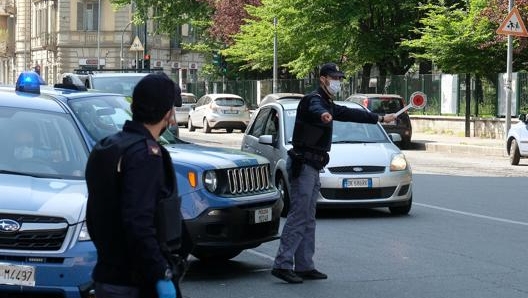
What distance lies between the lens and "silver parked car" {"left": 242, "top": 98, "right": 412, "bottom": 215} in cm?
1352

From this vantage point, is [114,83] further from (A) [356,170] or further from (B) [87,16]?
(B) [87,16]

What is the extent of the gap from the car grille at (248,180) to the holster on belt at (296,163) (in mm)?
291

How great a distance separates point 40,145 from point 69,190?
3.12 feet

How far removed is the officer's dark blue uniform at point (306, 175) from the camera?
→ 8930mm

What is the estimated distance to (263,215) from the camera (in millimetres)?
8867

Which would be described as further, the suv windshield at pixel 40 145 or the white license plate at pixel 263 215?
the white license plate at pixel 263 215

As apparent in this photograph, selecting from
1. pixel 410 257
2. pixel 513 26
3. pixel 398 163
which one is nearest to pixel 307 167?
pixel 410 257

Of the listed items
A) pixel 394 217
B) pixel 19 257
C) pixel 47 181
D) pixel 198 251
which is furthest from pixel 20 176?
pixel 394 217

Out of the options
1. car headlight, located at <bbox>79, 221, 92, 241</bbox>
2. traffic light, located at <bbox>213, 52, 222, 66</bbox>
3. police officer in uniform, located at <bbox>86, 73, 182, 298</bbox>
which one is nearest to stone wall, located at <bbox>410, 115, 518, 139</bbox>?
traffic light, located at <bbox>213, 52, 222, 66</bbox>

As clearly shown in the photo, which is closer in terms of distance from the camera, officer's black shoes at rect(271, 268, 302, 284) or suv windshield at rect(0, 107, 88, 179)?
suv windshield at rect(0, 107, 88, 179)

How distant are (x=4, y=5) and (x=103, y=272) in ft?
307

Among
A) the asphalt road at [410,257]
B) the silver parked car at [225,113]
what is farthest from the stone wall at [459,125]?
the asphalt road at [410,257]

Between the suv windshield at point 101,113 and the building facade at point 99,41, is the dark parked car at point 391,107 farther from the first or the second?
the building facade at point 99,41

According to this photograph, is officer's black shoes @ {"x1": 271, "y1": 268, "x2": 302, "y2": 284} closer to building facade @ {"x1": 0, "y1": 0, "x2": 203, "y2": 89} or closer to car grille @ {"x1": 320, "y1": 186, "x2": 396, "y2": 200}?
car grille @ {"x1": 320, "y1": 186, "x2": 396, "y2": 200}
